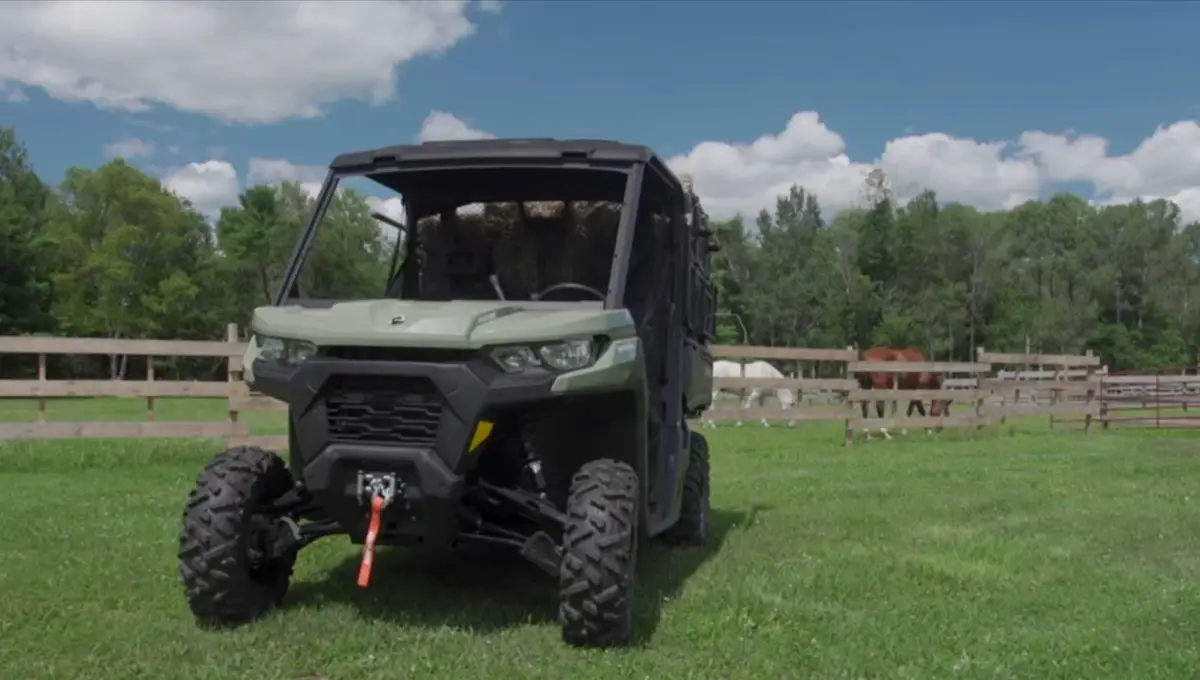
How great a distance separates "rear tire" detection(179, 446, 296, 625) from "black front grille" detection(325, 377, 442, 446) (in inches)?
25.8

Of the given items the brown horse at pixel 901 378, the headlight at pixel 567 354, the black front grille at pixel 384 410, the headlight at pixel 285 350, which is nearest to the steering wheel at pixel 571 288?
the headlight at pixel 567 354

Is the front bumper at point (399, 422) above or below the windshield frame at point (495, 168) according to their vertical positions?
below

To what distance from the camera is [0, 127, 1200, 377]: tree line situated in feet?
187

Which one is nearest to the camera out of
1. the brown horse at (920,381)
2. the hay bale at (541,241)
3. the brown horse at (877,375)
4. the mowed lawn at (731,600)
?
the mowed lawn at (731,600)

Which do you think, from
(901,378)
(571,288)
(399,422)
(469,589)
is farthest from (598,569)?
(901,378)

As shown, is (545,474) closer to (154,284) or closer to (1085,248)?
(154,284)

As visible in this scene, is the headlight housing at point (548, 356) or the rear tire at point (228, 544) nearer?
the headlight housing at point (548, 356)

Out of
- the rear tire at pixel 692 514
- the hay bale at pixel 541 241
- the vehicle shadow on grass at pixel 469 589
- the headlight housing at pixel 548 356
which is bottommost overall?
the vehicle shadow on grass at pixel 469 589

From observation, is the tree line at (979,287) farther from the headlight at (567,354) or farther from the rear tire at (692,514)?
the headlight at (567,354)

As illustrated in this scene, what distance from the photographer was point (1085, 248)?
80125mm

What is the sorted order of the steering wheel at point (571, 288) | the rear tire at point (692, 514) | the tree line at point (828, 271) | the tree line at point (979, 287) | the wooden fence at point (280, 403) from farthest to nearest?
the tree line at point (979, 287) → the tree line at point (828, 271) → the wooden fence at point (280, 403) → the rear tire at point (692, 514) → the steering wheel at point (571, 288)

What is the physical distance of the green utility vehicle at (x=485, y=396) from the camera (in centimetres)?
461

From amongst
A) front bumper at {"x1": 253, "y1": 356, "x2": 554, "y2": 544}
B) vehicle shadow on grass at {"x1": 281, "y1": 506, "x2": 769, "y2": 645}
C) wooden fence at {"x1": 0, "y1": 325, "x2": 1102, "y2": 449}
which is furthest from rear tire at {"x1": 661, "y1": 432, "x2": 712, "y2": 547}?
wooden fence at {"x1": 0, "y1": 325, "x2": 1102, "y2": 449}

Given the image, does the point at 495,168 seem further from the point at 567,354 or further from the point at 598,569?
the point at 598,569
